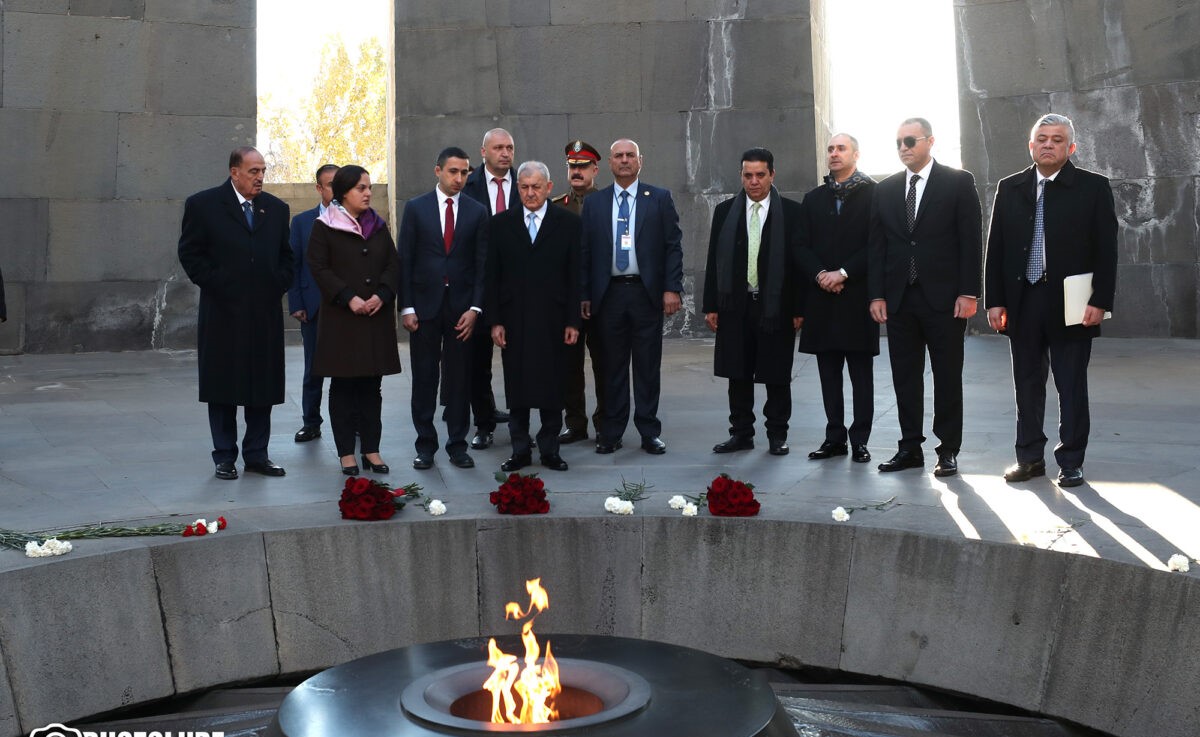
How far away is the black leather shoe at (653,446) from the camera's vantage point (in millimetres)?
7137

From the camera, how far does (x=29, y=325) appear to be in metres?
12.2

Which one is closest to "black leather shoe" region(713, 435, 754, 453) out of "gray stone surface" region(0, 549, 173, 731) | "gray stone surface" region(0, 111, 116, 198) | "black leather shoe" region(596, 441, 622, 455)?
"black leather shoe" region(596, 441, 622, 455)

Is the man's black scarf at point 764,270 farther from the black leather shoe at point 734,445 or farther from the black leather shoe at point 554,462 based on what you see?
the black leather shoe at point 554,462

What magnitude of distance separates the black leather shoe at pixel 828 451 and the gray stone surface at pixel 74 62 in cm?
854

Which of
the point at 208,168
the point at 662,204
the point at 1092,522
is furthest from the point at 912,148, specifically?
the point at 208,168

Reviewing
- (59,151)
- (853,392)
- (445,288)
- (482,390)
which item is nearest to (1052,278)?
(853,392)

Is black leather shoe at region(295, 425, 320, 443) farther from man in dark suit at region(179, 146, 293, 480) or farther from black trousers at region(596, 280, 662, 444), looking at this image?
black trousers at region(596, 280, 662, 444)

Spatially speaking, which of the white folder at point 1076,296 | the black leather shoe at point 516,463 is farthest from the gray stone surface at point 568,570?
the white folder at point 1076,296

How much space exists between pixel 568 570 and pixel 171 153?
8667 millimetres

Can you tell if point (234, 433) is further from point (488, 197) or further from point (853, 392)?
point (853, 392)

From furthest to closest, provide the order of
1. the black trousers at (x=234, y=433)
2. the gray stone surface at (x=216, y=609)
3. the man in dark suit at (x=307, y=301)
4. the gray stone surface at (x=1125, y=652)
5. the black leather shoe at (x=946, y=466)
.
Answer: the man in dark suit at (x=307, y=301), the black trousers at (x=234, y=433), the black leather shoe at (x=946, y=466), the gray stone surface at (x=216, y=609), the gray stone surface at (x=1125, y=652)

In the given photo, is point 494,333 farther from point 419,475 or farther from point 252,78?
point 252,78

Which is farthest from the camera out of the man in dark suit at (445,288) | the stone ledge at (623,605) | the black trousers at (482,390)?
the black trousers at (482,390)

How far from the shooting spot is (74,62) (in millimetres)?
12289
